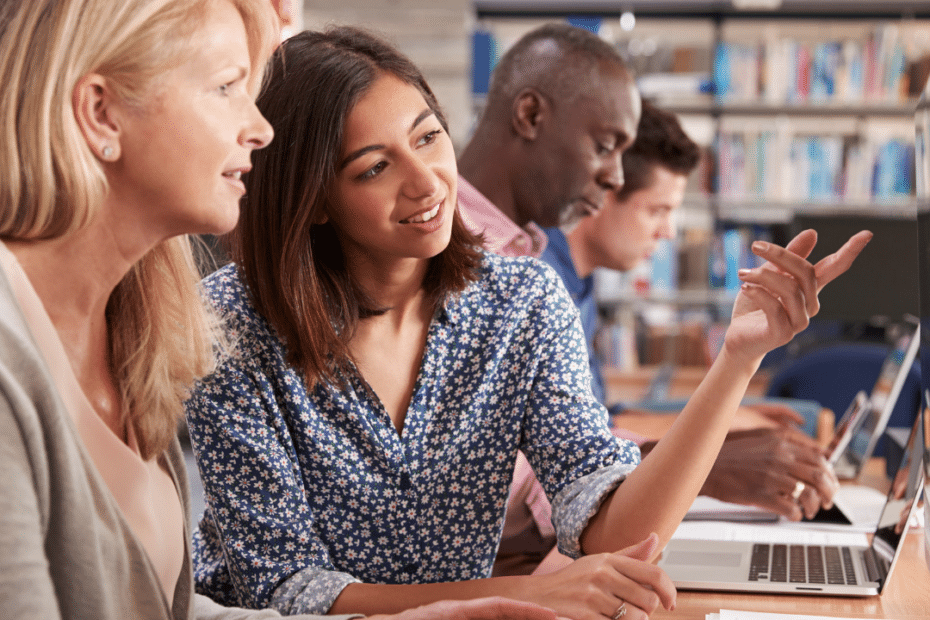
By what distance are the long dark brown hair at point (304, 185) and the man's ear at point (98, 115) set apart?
337 mm

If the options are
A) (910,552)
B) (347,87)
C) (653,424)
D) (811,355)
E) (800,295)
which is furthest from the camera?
(811,355)

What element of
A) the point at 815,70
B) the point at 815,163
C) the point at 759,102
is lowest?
the point at 815,163

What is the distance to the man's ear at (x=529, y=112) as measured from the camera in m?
1.98

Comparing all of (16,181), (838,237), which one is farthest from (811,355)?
(16,181)

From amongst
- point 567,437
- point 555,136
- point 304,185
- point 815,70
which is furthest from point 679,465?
point 815,70

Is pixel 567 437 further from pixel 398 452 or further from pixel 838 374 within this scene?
pixel 838 374

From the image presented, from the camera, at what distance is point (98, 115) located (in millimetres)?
780

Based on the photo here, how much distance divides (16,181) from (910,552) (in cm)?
121

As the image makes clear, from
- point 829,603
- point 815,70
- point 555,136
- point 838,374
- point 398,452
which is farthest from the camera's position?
point 815,70

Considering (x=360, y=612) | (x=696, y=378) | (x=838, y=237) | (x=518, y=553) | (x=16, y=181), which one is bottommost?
(x=696, y=378)

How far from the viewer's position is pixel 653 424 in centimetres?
214

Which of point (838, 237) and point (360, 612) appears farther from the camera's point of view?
point (838, 237)

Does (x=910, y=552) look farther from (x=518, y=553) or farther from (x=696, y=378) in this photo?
(x=696, y=378)

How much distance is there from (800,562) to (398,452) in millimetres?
546
